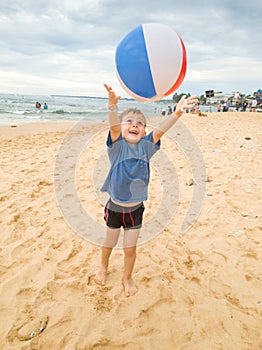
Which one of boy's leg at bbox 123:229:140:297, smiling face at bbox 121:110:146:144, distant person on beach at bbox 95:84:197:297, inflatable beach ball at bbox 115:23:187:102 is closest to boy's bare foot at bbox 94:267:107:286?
boy's leg at bbox 123:229:140:297

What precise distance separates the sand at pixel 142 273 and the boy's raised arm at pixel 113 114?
1519 mm

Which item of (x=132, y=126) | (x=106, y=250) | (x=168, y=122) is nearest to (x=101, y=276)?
(x=106, y=250)

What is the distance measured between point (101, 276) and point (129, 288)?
31 cm

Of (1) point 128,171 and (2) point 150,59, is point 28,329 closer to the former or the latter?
(1) point 128,171

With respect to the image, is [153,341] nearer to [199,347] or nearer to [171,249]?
[199,347]

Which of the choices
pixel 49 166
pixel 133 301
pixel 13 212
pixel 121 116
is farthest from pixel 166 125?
pixel 49 166

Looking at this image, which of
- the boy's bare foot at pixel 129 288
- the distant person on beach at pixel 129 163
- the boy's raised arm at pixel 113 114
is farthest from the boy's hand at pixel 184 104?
the boy's bare foot at pixel 129 288

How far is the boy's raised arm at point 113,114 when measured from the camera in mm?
1979

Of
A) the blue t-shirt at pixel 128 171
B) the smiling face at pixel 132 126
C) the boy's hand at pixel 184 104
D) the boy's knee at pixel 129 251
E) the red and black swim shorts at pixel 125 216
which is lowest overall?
the boy's knee at pixel 129 251

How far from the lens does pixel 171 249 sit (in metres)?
3.03

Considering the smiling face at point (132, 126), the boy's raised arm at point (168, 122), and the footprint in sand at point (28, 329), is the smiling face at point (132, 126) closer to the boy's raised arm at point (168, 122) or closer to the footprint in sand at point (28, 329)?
the boy's raised arm at point (168, 122)

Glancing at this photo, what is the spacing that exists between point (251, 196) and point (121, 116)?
10.7ft

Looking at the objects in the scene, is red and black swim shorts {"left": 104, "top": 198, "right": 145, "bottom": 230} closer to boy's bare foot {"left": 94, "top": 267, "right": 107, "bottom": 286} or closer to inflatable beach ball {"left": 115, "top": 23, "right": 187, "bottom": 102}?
boy's bare foot {"left": 94, "top": 267, "right": 107, "bottom": 286}

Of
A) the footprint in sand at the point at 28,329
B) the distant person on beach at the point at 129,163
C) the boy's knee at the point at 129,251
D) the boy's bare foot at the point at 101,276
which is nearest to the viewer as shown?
the footprint in sand at the point at 28,329
